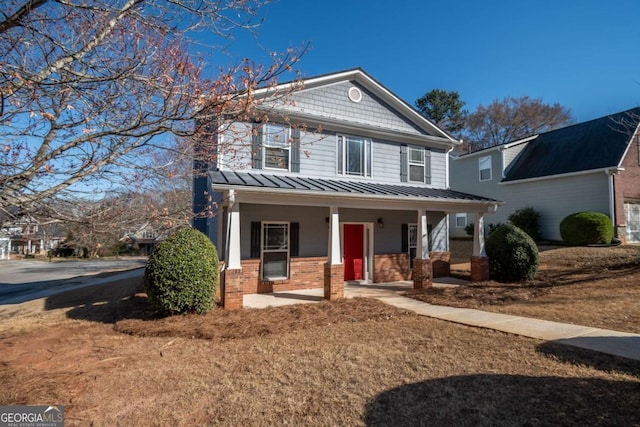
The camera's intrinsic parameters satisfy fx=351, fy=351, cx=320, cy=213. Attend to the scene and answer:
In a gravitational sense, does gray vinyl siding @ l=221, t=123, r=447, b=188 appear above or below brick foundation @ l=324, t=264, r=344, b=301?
above

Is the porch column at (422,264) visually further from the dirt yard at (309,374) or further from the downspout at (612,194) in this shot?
the downspout at (612,194)

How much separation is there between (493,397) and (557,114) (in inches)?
1430

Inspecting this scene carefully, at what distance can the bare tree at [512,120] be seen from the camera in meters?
32.2

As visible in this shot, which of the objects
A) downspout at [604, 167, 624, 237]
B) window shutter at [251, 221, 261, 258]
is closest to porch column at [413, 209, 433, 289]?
window shutter at [251, 221, 261, 258]

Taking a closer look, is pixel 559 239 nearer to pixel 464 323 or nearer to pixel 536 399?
pixel 464 323

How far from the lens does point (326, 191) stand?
9.11 meters

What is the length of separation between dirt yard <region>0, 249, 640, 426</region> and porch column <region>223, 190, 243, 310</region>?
26.4 inches

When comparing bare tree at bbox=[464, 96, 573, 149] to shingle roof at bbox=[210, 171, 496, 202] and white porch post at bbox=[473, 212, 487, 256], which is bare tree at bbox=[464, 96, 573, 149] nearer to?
white porch post at bbox=[473, 212, 487, 256]

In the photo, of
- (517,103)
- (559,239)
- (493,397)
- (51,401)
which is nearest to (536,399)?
(493,397)

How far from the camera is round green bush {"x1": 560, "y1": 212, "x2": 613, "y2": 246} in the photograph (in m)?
16.0

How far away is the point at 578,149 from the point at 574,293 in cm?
1329

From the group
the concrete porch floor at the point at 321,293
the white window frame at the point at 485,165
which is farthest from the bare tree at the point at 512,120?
the concrete porch floor at the point at 321,293

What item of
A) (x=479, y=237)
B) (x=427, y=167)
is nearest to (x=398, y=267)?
(x=479, y=237)

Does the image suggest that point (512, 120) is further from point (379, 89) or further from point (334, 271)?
point (334, 271)
